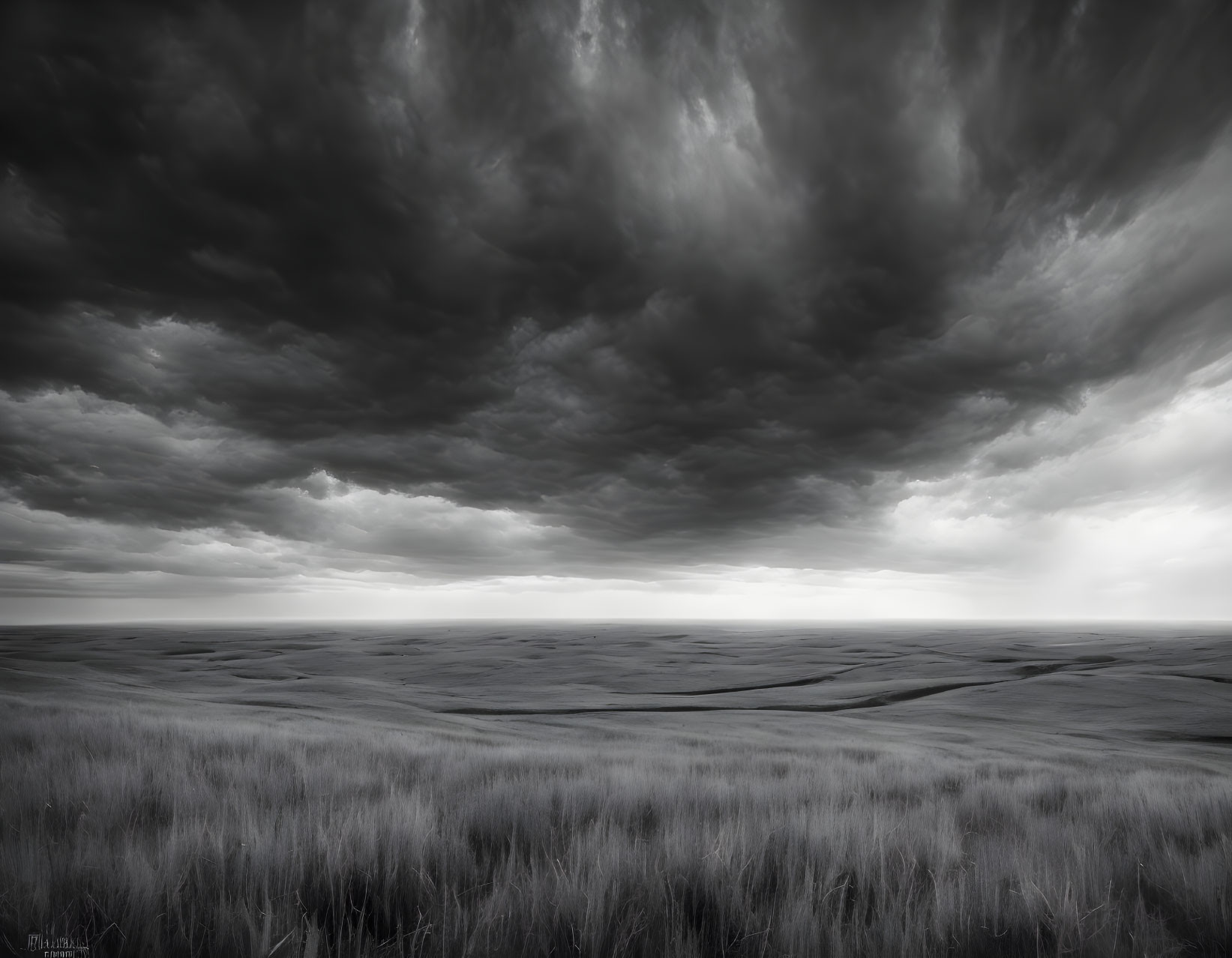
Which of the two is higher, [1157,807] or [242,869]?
[242,869]

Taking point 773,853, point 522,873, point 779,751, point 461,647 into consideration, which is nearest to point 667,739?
point 779,751

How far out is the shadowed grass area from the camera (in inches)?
125

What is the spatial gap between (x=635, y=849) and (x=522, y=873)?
0.91m

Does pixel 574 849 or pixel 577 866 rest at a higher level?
pixel 577 866

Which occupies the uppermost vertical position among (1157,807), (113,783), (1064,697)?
(113,783)

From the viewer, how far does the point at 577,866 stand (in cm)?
372

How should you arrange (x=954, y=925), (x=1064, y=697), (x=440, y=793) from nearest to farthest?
1. (x=954, y=925)
2. (x=440, y=793)
3. (x=1064, y=697)

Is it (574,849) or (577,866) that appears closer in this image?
(577,866)

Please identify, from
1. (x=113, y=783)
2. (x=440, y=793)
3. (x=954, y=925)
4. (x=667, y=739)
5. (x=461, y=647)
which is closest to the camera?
(x=954, y=925)

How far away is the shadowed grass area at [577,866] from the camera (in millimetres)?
3164

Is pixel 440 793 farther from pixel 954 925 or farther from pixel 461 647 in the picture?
pixel 461 647

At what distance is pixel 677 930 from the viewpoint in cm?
312

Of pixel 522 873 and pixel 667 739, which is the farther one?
pixel 667 739

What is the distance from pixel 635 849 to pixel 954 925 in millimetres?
1998
